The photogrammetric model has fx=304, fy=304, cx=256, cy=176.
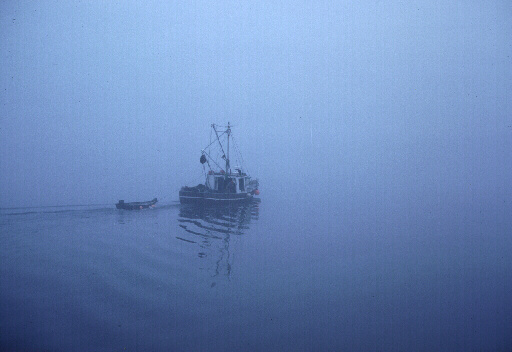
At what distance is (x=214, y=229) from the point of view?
2608 centimetres

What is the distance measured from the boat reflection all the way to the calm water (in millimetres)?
173

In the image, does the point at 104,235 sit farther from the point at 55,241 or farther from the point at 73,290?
the point at 73,290

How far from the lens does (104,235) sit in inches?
869

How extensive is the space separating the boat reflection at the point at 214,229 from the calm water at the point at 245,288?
0.57ft

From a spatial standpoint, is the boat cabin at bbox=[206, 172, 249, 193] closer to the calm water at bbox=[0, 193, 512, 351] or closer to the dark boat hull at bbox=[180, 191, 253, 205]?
the dark boat hull at bbox=[180, 191, 253, 205]

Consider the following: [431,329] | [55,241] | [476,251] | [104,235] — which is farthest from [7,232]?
[476,251]

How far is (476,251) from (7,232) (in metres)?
33.0

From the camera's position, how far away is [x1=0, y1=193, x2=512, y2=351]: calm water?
9.96m

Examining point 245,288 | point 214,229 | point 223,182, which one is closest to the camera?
point 245,288

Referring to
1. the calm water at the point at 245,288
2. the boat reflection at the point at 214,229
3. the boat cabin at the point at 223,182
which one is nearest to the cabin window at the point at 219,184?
the boat cabin at the point at 223,182

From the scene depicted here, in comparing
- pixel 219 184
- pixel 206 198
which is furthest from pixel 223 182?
pixel 206 198

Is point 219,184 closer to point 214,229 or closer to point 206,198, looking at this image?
point 206,198

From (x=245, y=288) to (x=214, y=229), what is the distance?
1276cm

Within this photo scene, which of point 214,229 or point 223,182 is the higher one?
point 223,182
